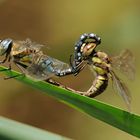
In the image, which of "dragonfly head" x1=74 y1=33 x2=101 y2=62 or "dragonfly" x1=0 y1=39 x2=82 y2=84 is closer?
"dragonfly" x1=0 y1=39 x2=82 y2=84

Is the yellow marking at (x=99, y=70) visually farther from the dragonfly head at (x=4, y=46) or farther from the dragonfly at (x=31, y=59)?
the dragonfly head at (x=4, y=46)

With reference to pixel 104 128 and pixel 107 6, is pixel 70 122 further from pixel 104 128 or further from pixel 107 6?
pixel 107 6

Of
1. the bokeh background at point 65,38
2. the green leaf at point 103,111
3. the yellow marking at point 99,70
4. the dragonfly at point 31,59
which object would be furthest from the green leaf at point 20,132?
the bokeh background at point 65,38

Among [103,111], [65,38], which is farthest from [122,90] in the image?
[65,38]

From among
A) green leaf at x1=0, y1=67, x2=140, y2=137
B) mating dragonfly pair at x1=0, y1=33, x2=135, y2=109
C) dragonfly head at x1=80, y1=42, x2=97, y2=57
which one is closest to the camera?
green leaf at x1=0, y1=67, x2=140, y2=137

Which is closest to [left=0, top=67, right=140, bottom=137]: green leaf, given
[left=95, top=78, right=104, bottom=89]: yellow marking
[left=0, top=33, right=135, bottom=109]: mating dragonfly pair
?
[left=0, top=33, right=135, bottom=109]: mating dragonfly pair

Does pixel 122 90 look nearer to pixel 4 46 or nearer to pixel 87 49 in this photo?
pixel 87 49

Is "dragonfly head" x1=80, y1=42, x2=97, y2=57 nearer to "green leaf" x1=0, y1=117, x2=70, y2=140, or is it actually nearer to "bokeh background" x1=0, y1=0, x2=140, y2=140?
"green leaf" x1=0, y1=117, x2=70, y2=140
